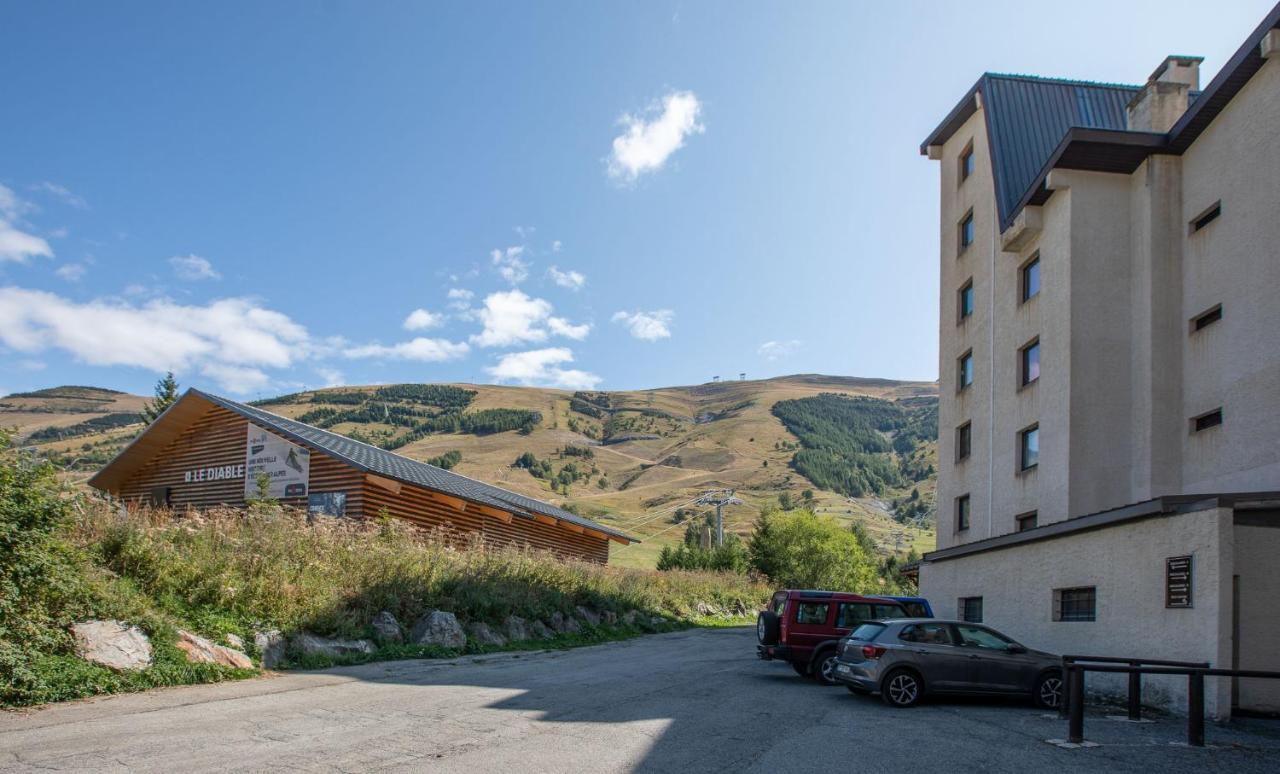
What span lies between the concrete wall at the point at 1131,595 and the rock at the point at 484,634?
1125cm

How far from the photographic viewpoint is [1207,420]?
18609 millimetres

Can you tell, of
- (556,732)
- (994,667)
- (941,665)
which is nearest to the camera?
(556,732)

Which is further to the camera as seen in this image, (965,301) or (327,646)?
(965,301)

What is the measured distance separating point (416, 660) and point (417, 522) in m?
12.4

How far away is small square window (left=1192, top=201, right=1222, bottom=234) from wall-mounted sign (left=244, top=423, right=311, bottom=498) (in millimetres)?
24853

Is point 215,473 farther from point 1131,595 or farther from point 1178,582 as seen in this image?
point 1178,582

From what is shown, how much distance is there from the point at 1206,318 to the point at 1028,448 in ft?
18.1

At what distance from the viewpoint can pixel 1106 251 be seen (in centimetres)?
2067

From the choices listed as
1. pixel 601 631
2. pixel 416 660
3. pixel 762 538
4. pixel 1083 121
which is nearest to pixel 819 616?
pixel 416 660

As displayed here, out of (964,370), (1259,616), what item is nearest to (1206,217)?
(1259,616)

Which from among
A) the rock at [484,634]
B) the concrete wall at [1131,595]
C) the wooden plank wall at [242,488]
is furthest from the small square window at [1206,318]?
the wooden plank wall at [242,488]

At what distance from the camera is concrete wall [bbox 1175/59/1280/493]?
653 inches

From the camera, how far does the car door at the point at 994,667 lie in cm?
1380

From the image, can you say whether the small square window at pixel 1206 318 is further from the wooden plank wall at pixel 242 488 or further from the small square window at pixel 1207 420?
the wooden plank wall at pixel 242 488
